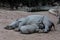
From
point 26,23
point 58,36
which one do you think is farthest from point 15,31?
point 58,36

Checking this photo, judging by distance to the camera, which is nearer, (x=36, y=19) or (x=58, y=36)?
(x=58, y=36)

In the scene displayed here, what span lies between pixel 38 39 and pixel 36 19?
3.92 feet

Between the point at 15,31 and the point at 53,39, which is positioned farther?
the point at 15,31

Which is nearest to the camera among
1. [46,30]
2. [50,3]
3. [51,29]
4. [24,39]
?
[24,39]

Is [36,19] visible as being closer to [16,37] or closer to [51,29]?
[51,29]

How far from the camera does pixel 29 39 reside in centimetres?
514

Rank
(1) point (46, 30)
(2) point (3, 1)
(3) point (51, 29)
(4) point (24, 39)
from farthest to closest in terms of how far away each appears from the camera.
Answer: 1. (2) point (3, 1)
2. (3) point (51, 29)
3. (1) point (46, 30)
4. (4) point (24, 39)

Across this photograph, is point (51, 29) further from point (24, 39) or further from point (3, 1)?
point (3, 1)

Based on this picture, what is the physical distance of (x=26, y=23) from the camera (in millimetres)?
6258

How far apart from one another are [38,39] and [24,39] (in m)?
0.35

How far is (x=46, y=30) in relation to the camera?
5.92 m

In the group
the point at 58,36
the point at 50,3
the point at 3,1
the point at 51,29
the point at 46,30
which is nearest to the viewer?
the point at 58,36

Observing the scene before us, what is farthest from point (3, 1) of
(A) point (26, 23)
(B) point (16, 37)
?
(B) point (16, 37)

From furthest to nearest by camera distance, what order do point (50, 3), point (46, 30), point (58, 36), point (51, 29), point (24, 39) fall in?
point (50, 3) → point (51, 29) → point (46, 30) → point (58, 36) → point (24, 39)
